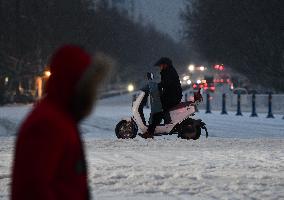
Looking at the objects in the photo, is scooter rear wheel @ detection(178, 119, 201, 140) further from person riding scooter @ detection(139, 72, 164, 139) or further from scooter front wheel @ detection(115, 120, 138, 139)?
scooter front wheel @ detection(115, 120, 138, 139)

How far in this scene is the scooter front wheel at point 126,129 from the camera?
15.0m

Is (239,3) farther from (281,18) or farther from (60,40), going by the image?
(60,40)

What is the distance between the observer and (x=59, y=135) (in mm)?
2705

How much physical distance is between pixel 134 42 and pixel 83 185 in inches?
4063

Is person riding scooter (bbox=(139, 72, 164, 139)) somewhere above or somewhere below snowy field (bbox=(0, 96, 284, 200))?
above

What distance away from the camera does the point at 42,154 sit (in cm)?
267

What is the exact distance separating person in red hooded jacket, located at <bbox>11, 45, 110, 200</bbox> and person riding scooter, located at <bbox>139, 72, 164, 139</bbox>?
10980mm

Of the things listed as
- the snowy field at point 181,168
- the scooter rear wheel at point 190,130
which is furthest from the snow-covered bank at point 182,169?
the scooter rear wheel at point 190,130

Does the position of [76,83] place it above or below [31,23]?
below

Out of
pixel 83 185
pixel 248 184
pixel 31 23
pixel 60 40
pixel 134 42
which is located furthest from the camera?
pixel 134 42

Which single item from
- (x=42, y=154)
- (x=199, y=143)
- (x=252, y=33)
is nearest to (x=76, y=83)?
(x=42, y=154)

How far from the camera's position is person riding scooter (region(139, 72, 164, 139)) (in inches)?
553

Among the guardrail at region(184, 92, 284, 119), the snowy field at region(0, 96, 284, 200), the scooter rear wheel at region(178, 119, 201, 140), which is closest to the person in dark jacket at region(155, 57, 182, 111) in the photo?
the scooter rear wheel at region(178, 119, 201, 140)

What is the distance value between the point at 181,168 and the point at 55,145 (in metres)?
7.65
